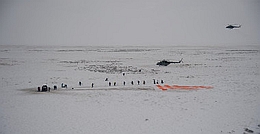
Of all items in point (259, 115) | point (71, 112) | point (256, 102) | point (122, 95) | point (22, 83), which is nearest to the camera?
point (259, 115)

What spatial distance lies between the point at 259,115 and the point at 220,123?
2.73 meters

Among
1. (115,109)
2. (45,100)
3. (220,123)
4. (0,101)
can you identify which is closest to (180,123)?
(220,123)

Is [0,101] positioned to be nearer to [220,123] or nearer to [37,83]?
[37,83]

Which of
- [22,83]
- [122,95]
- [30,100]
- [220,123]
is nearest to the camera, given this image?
[220,123]

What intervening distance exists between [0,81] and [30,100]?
944cm

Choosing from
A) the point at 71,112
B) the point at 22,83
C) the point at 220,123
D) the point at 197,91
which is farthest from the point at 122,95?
the point at 22,83

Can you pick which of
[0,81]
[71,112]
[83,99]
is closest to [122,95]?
[83,99]

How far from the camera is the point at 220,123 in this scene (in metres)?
12.4

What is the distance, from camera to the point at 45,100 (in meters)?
16.9

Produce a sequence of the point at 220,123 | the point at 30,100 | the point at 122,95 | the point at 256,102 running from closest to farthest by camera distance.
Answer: the point at 220,123 < the point at 256,102 < the point at 30,100 < the point at 122,95

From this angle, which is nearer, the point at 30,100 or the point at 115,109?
the point at 115,109

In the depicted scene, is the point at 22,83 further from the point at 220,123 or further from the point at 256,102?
the point at 256,102

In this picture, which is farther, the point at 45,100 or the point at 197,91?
the point at 197,91

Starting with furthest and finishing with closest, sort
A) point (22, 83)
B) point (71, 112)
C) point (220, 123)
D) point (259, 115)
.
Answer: point (22, 83) < point (71, 112) < point (259, 115) < point (220, 123)
